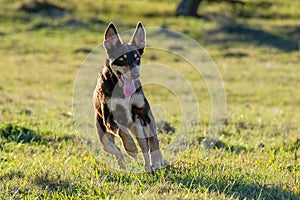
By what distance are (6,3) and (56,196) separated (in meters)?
24.8

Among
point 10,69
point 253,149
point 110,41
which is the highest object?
point 110,41

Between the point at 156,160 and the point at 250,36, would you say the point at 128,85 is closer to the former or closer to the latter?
the point at 156,160

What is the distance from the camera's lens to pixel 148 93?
17.1m

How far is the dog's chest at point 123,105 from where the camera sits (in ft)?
23.9

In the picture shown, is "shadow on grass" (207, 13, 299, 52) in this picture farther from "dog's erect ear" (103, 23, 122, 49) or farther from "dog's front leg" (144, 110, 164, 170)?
"dog's erect ear" (103, 23, 122, 49)

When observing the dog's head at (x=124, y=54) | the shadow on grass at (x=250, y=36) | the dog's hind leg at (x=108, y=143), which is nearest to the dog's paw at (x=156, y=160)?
the dog's hind leg at (x=108, y=143)

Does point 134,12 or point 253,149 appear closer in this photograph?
point 253,149

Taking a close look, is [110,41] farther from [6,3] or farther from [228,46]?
[6,3]

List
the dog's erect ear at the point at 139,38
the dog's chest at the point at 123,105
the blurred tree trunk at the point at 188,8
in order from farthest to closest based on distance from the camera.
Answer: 1. the blurred tree trunk at the point at 188,8
2. the dog's erect ear at the point at 139,38
3. the dog's chest at the point at 123,105

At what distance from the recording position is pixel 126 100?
7250 mm

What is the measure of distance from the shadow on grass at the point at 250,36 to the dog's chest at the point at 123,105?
1757cm

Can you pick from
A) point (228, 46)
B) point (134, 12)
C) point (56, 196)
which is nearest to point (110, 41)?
point (56, 196)

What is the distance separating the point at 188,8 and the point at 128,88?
22926mm

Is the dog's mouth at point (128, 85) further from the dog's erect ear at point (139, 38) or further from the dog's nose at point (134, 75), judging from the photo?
the dog's erect ear at point (139, 38)
